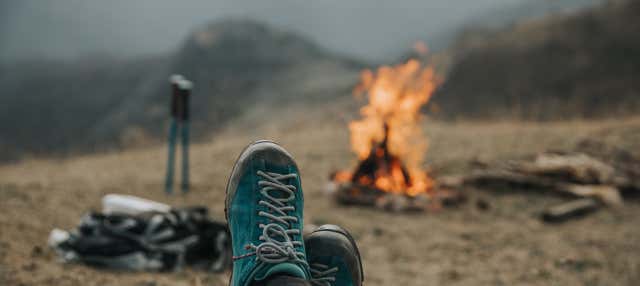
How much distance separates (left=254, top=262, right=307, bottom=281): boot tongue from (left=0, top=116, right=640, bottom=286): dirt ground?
4.14 ft

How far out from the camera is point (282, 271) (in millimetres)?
1857

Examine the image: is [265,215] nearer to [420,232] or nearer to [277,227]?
[277,227]

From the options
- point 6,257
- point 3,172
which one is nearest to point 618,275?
point 6,257

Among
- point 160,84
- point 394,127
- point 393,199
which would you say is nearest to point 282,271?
point 393,199

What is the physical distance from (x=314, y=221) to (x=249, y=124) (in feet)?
50.2

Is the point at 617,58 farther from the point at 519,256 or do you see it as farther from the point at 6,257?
the point at 6,257

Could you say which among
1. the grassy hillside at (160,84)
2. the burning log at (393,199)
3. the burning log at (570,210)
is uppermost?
the burning log at (570,210)

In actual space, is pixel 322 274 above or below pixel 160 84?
above

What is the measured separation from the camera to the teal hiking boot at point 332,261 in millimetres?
2119

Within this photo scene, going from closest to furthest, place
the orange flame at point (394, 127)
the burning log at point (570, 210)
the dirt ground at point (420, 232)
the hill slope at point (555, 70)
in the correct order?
the dirt ground at point (420, 232) → the burning log at point (570, 210) → the orange flame at point (394, 127) → the hill slope at point (555, 70)

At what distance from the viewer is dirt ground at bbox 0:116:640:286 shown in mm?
3143

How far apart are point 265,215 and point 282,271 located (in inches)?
12.7

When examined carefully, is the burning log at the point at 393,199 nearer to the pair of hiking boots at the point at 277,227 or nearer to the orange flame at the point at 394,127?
the orange flame at the point at 394,127

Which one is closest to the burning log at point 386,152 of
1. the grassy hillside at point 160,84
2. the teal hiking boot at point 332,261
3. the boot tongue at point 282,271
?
the teal hiking boot at point 332,261
